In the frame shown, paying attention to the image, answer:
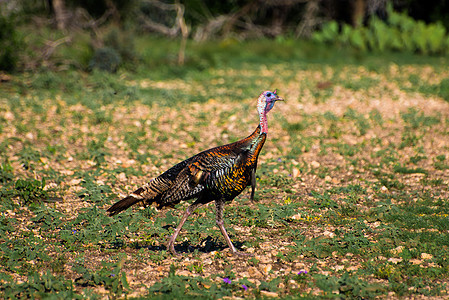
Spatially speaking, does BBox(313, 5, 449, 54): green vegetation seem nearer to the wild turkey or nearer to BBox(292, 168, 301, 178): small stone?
BBox(292, 168, 301, 178): small stone

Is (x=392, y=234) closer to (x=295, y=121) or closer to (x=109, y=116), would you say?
(x=295, y=121)

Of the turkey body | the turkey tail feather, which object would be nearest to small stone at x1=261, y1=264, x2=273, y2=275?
the turkey body

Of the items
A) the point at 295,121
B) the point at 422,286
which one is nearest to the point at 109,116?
the point at 295,121

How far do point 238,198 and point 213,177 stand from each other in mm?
2252

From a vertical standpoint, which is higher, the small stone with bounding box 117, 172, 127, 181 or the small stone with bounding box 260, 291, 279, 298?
the small stone with bounding box 260, 291, 279, 298

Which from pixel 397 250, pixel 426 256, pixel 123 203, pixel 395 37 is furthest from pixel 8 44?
pixel 395 37

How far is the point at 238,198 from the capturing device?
7828mm

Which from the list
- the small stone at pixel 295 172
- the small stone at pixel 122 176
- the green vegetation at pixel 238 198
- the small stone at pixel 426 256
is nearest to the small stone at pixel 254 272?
the green vegetation at pixel 238 198

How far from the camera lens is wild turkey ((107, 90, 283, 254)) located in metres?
5.64

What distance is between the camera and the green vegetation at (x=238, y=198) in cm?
546

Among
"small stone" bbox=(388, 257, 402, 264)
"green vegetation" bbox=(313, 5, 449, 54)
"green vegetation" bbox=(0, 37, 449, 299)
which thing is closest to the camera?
"green vegetation" bbox=(0, 37, 449, 299)

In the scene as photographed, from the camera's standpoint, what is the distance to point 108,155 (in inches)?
378

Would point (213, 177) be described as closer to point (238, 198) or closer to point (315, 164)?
point (238, 198)

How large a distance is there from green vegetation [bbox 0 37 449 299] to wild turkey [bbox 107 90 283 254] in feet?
2.21
